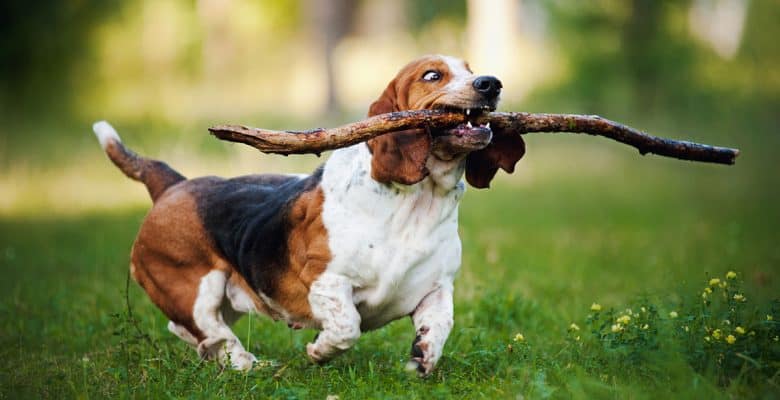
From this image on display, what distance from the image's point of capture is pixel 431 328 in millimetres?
5004

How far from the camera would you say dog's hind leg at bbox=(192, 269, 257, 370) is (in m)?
5.72

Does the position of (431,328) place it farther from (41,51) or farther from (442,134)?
(41,51)

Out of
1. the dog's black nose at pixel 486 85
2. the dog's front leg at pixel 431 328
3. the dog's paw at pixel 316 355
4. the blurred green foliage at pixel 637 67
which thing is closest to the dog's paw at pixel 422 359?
the dog's front leg at pixel 431 328

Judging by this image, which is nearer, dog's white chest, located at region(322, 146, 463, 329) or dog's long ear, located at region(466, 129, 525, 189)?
dog's white chest, located at region(322, 146, 463, 329)

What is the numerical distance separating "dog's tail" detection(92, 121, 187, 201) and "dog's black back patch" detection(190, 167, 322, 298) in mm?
346

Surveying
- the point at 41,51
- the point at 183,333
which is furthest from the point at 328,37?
the point at 183,333

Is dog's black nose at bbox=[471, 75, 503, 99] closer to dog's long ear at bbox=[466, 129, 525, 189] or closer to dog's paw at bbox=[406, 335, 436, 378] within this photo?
dog's long ear at bbox=[466, 129, 525, 189]

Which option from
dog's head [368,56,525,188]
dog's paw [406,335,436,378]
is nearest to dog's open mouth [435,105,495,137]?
dog's head [368,56,525,188]

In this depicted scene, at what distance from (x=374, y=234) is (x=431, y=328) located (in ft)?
1.94

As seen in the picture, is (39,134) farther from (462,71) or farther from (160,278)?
(462,71)

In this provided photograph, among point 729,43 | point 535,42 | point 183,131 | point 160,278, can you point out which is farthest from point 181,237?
point 729,43

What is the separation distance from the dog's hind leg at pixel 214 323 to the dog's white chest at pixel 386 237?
38.7 inches

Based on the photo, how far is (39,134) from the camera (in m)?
22.4

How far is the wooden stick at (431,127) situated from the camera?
478 cm
